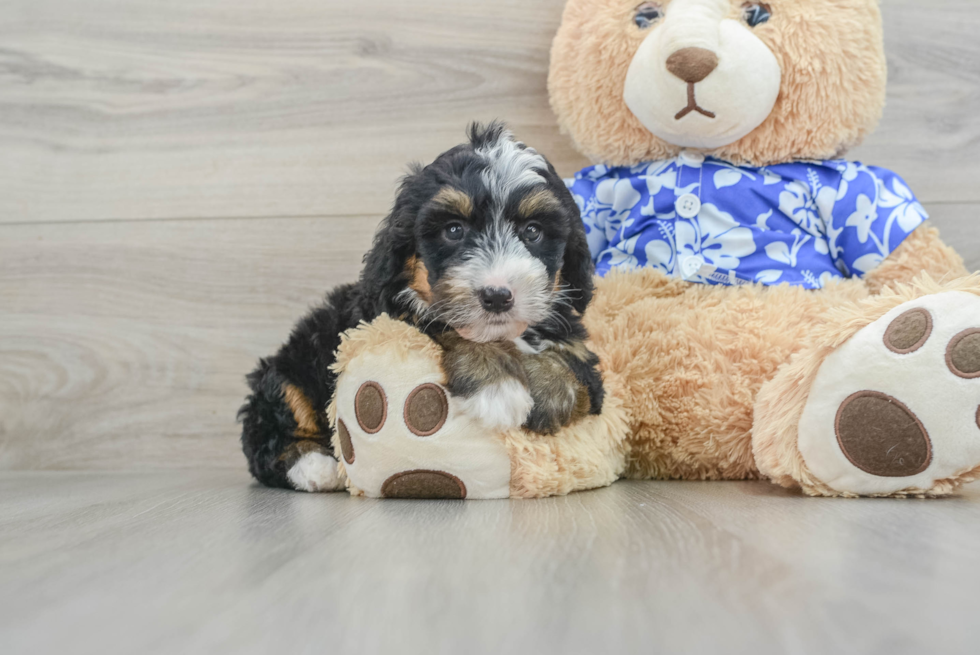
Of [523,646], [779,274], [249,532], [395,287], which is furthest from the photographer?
[779,274]

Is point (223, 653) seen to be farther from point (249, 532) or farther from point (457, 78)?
point (457, 78)

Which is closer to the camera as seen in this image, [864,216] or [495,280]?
[495,280]

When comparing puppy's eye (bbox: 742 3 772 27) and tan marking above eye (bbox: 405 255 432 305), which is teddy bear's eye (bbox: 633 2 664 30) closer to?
puppy's eye (bbox: 742 3 772 27)

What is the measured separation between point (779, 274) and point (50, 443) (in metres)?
2.31

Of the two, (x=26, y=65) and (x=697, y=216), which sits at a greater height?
(x=26, y=65)

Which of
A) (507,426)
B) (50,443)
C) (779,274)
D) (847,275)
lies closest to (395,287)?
(507,426)

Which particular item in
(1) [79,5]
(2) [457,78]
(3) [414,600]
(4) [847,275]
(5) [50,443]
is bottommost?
(5) [50,443]

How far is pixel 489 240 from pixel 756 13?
3.24 ft

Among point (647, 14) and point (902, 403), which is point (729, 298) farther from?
point (647, 14)

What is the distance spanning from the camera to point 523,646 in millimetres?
710

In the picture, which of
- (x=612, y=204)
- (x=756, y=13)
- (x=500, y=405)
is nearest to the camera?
(x=500, y=405)

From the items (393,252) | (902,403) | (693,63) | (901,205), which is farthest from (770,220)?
(393,252)

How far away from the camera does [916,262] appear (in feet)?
6.01

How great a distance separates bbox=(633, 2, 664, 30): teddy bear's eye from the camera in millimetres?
1914
